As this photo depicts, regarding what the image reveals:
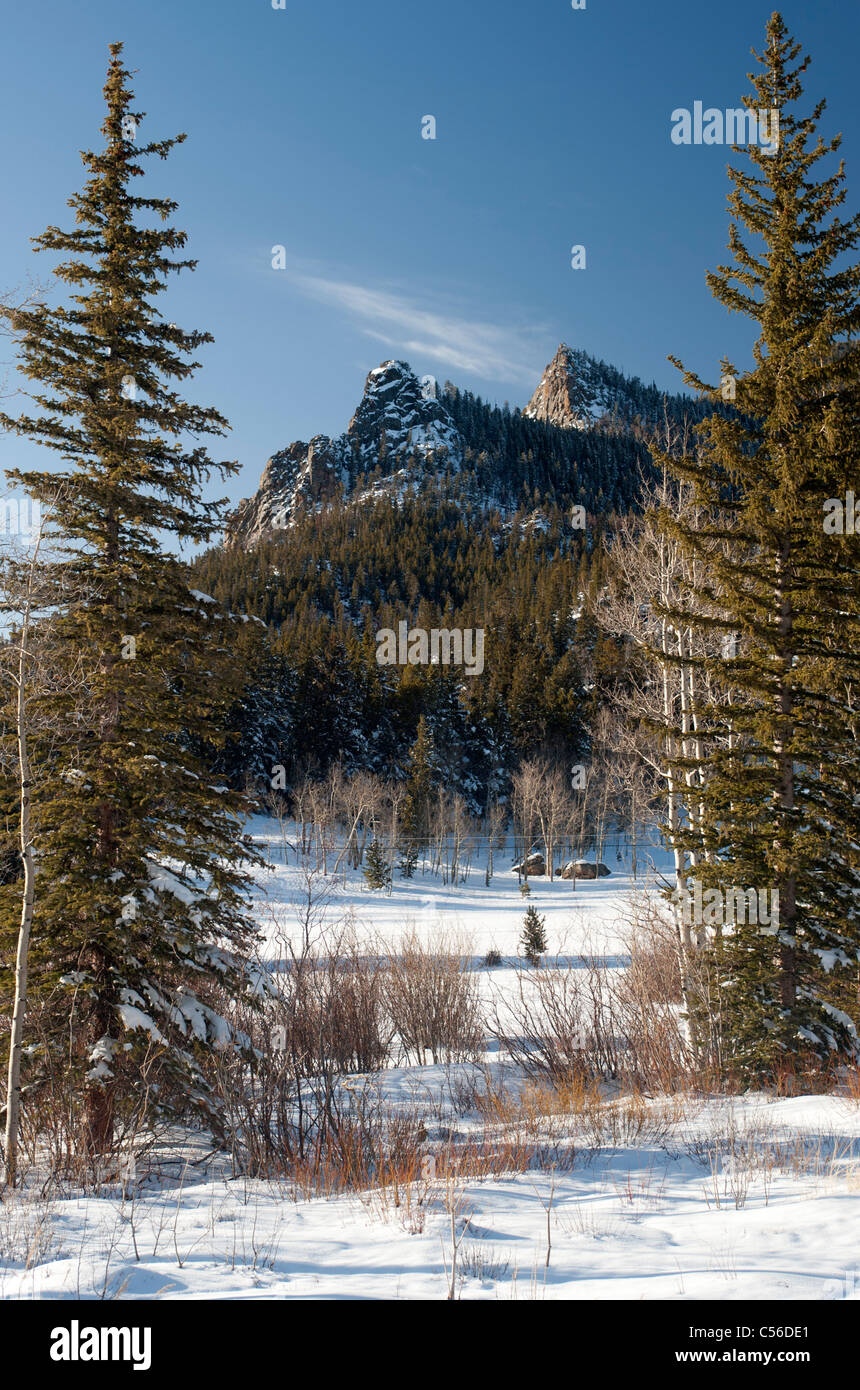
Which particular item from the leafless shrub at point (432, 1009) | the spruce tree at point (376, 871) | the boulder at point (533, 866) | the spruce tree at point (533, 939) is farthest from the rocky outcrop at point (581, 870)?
the leafless shrub at point (432, 1009)

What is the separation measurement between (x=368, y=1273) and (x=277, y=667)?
67.8 meters

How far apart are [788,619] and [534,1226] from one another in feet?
23.7

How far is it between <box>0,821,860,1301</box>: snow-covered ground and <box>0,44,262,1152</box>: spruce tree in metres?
1.43

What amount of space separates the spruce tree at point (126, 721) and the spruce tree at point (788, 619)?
5.93 metres

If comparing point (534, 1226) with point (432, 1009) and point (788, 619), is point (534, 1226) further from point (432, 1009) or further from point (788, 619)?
point (432, 1009)

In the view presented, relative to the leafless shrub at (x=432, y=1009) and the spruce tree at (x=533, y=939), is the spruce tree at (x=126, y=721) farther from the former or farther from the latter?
the spruce tree at (x=533, y=939)

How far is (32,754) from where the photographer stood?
827 cm

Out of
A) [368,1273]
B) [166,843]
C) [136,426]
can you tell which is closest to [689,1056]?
[368,1273]

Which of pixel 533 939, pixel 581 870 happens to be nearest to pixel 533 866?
pixel 581 870

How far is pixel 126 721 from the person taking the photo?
8.77 m

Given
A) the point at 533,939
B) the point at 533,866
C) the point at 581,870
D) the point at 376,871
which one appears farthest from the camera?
the point at 533,866

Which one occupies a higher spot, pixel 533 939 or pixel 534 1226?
pixel 534 1226

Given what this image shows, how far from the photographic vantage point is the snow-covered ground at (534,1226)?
3.77m
